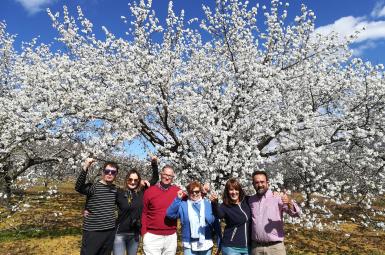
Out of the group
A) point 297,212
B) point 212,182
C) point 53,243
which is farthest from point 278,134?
point 53,243

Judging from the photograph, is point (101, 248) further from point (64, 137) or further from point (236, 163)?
point (64, 137)

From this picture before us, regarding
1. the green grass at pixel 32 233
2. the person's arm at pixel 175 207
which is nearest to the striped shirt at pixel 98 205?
the person's arm at pixel 175 207

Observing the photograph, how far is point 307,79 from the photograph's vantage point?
1195cm

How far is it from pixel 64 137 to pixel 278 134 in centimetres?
646

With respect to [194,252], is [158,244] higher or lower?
higher

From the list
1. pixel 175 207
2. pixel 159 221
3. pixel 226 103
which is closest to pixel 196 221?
pixel 175 207

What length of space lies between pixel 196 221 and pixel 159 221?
698 millimetres

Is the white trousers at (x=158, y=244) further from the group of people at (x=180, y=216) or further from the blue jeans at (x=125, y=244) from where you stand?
the blue jeans at (x=125, y=244)

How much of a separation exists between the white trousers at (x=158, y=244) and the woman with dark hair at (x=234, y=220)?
3.31ft

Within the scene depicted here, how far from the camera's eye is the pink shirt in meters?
5.90

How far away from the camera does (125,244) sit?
6844 mm

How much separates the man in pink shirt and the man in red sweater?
1.35 m

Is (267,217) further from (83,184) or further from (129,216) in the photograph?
(83,184)

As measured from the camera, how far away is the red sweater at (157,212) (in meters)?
6.53
